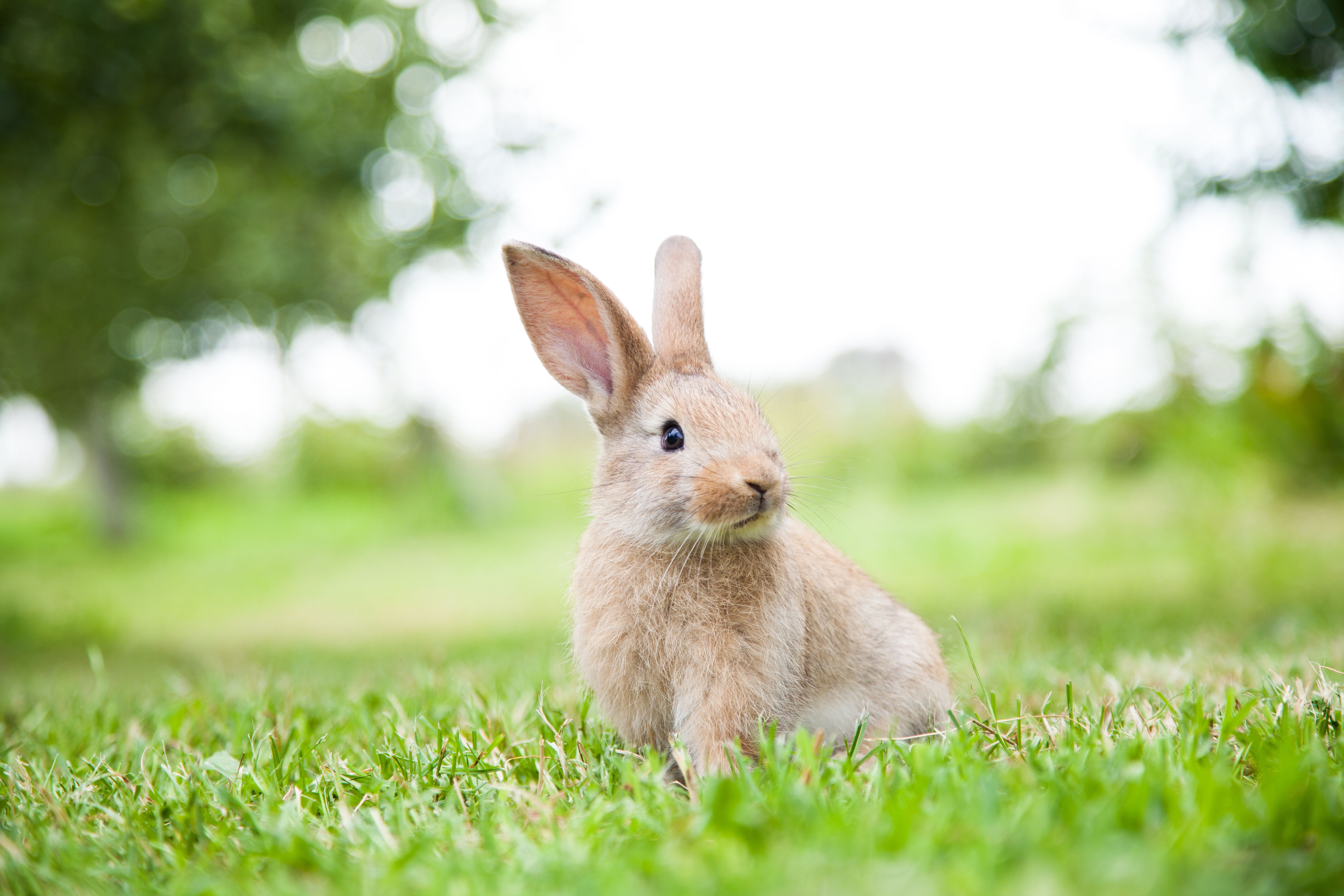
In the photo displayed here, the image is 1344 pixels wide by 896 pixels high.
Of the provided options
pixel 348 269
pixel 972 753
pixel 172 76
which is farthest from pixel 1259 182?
pixel 348 269

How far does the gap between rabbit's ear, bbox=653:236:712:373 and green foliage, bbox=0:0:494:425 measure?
3.90 metres

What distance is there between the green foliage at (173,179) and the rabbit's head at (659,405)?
3864 millimetres

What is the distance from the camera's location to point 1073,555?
28.4ft

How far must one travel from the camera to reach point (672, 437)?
2.62 m

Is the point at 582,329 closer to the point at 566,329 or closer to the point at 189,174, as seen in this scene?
the point at 566,329

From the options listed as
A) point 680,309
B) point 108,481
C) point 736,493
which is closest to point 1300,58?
point 680,309

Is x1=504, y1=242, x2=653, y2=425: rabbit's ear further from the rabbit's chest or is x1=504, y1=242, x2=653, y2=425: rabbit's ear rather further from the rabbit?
the rabbit's chest

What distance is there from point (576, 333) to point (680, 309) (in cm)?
36

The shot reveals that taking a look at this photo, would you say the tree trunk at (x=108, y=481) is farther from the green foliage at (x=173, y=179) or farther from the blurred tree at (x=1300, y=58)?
the blurred tree at (x=1300, y=58)

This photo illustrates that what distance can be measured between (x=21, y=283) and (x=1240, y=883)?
13.6m

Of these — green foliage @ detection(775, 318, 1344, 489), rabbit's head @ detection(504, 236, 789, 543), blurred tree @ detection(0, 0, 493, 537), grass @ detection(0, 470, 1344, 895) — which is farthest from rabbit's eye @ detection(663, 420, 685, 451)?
blurred tree @ detection(0, 0, 493, 537)

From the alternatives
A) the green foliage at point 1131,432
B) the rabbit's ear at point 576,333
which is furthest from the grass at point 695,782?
the green foliage at point 1131,432

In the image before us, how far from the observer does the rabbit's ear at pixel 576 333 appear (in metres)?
2.70

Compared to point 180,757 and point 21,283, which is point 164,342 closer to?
point 21,283
